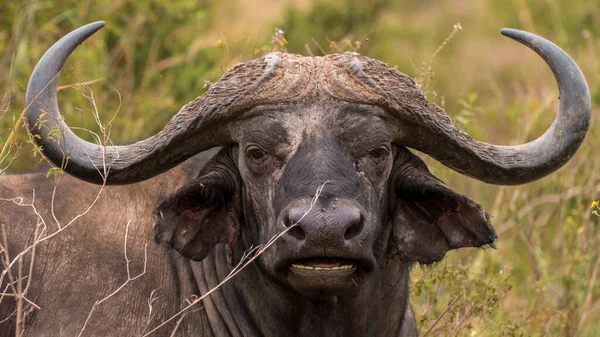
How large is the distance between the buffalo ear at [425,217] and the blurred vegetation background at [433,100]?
97cm

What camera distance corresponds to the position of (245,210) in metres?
6.08

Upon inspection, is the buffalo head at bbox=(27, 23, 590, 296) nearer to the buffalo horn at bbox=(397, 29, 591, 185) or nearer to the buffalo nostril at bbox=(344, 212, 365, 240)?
the buffalo horn at bbox=(397, 29, 591, 185)

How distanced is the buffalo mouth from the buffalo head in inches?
1.9

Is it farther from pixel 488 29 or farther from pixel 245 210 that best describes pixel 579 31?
pixel 245 210

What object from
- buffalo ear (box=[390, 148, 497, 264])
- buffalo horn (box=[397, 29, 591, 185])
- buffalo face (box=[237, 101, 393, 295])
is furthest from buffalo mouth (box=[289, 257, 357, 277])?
buffalo horn (box=[397, 29, 591, 185])

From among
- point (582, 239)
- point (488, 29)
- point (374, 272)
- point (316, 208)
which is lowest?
point (488, 29)

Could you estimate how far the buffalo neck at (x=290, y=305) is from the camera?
5.93 meters

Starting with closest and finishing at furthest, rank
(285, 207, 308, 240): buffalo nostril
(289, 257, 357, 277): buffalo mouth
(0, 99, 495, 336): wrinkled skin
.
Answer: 1. (285, 207, 308, 240): buffalo nostril
2. (289, 257, 357, 277): buffalo mouth
3. (0, 99, 495, 336): wrinkled skin

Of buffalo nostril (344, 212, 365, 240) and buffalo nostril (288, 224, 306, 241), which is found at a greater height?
buffalo nostril (344, 212, 365, 240)

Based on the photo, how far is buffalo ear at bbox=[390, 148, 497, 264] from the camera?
602 centimetres

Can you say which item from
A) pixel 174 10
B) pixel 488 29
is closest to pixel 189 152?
pixel 174 10

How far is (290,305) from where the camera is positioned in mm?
5980

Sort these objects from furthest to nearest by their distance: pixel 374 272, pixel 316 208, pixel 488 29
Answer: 1. pixel 488 29
2. pixel 374 272
3. pixel 316 208

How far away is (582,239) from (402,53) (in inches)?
304
